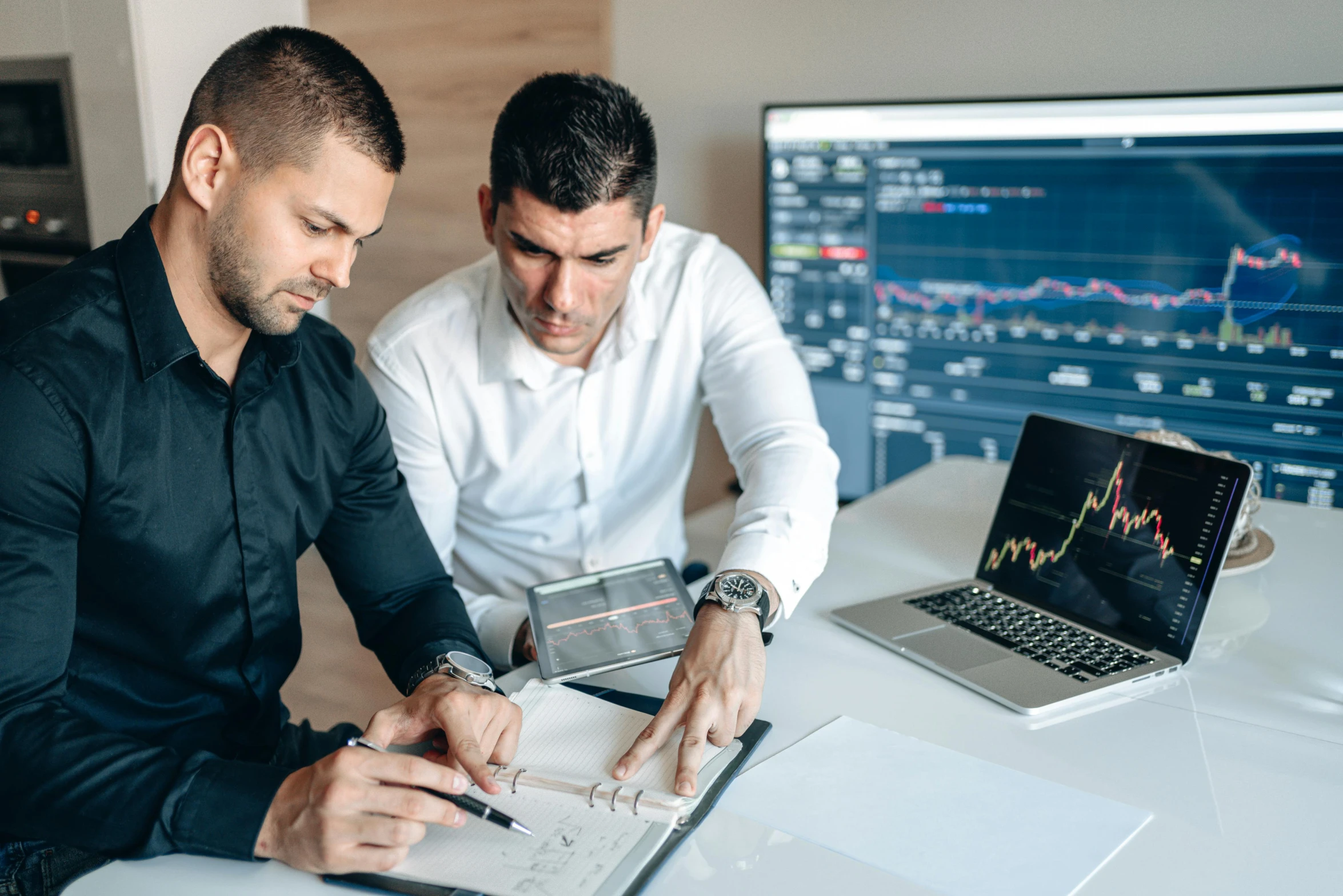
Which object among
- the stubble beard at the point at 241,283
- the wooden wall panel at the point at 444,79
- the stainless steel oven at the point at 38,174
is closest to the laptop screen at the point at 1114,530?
the stubble beard at the point at 241,283

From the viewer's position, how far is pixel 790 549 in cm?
129

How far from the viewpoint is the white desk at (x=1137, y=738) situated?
82 centimetres

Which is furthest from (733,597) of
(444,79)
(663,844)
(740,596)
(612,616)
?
(444,79)

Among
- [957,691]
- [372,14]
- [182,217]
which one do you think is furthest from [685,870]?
[372,14]

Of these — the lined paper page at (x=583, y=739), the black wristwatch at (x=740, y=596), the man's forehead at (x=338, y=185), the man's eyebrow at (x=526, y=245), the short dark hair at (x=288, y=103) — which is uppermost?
the short dark hair at (x=288, y=103)

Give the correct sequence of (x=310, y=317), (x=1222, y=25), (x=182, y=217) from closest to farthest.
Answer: (x=182, y=217), (x=310, y=317), (x=1222, y=25)

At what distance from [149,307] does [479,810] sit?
632 millimetres

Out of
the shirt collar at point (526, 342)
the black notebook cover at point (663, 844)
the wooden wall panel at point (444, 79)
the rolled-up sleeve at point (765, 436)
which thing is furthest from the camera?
the wooden wall panel at point (444, 79)

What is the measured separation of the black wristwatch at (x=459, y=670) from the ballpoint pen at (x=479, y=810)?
7.1 inches

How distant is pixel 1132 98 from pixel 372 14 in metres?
2.02

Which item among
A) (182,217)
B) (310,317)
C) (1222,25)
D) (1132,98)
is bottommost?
(310,317)

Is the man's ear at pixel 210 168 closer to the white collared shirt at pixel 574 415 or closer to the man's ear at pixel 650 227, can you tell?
the white collared shirt at pixel 574 415

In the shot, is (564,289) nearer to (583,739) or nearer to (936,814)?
(583,739)

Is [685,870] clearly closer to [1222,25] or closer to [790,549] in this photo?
[790,549]
